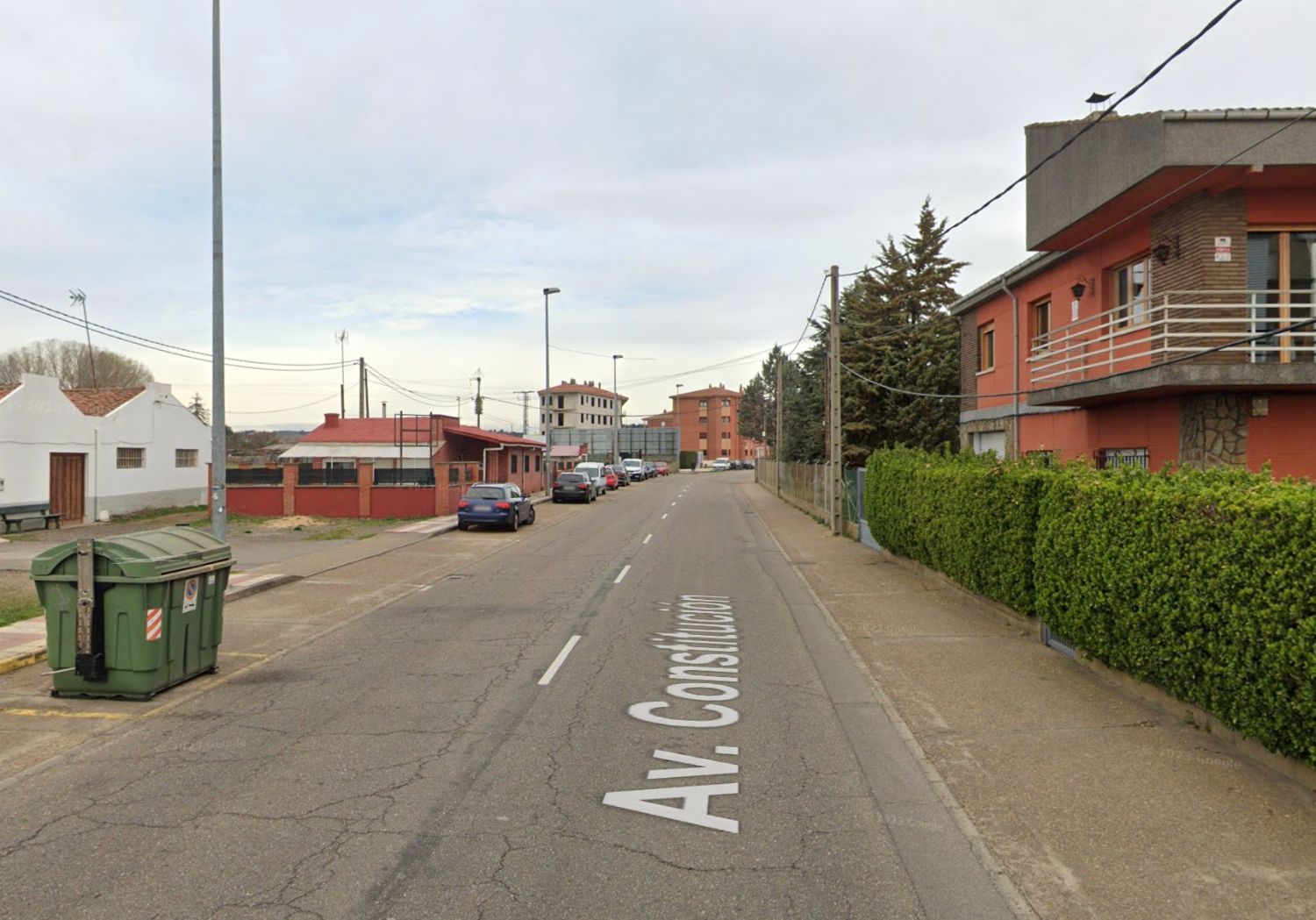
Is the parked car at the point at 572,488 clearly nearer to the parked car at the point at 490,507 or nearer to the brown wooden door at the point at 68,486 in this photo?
the parked car at the point at 490,507

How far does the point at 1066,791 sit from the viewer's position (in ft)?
18.4

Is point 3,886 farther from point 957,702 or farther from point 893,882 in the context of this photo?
point 957,702

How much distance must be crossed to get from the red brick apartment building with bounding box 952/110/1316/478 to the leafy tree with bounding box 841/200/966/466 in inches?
693

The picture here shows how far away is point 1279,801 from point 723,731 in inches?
142

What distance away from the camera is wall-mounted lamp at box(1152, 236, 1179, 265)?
14117 mm

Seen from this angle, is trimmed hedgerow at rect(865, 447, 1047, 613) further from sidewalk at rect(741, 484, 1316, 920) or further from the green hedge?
sidewalk at rect(741, 484, 1316, 920)

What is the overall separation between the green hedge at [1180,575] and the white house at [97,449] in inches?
1128

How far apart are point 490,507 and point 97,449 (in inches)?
602

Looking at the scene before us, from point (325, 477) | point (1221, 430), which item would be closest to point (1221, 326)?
point (1221, 430)

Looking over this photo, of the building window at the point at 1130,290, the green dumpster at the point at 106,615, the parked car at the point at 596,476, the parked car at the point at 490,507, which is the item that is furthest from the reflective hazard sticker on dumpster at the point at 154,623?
the parked car at the point at 596,476

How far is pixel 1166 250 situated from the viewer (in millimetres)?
14312

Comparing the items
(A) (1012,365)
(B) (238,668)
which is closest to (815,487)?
(A) (1012,365)

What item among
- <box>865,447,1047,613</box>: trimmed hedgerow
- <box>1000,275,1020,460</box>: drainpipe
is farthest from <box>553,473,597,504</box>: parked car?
<box>865,447,1047,613</box>: trimmed hedgerow

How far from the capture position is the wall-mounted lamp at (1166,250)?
1412 centimetres
